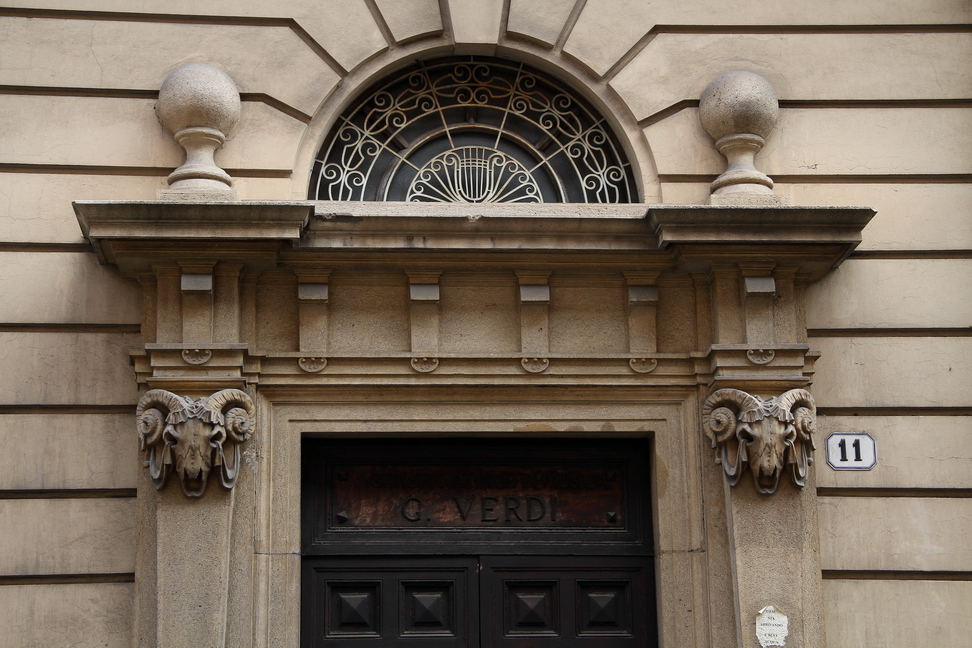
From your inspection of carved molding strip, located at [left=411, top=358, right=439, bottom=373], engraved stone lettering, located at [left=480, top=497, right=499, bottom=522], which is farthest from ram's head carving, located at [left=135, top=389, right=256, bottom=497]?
engraved stone lettering, located at [left=480, top=497, right=499, bottom=522]

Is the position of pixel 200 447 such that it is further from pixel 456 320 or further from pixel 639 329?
pixel 639 329

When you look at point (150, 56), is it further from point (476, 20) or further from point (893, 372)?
point (893, 372)

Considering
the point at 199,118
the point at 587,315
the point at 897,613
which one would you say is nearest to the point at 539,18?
the point at 587,315

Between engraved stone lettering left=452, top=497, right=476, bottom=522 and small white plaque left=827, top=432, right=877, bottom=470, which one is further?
engraved stone lettering left=452, top=497, right=476, bottom=522

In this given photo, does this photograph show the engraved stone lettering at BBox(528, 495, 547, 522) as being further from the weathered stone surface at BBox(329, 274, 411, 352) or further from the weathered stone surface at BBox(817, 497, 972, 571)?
the weathered stone surface at BBox(817, 497, 972, 571)

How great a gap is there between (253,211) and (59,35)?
2269mm

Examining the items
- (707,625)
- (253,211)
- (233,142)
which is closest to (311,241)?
(253,211)

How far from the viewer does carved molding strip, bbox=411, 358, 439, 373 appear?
25.4ft

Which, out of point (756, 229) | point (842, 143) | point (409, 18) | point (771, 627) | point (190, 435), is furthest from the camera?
point (409, 18)

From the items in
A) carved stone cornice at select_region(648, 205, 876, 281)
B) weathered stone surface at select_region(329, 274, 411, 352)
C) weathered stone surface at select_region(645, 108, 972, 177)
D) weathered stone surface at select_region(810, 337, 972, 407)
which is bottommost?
weathered stone surface at select_region(810, 337, 972, 407)

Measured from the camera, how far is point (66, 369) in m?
7.74

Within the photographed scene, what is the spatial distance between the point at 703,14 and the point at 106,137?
450 cm

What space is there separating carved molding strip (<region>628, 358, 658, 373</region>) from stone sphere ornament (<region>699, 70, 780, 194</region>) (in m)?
1.30

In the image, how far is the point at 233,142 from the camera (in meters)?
8.11
